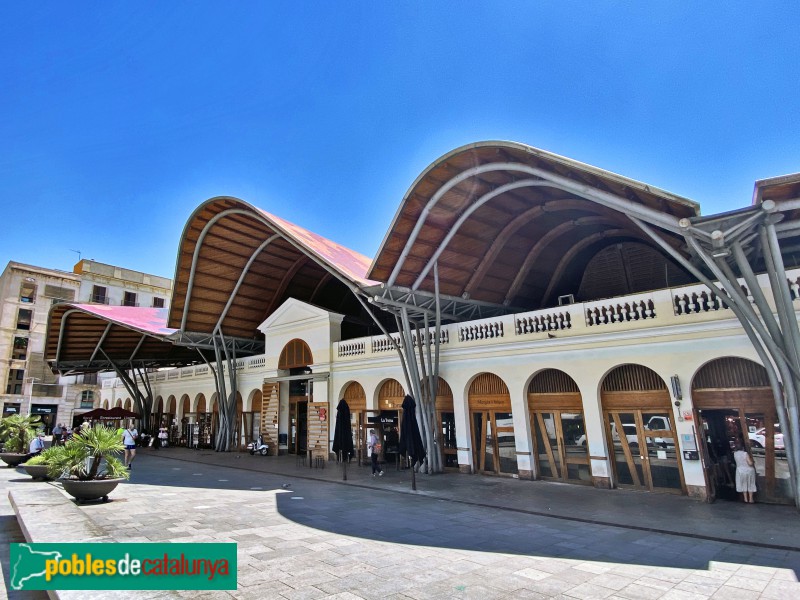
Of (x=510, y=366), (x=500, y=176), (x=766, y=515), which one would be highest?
(x=500, y=176)

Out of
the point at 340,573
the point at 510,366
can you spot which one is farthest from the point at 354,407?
the point at 340,573

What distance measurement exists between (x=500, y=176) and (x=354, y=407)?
12446 mm

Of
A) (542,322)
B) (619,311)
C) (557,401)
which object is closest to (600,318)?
(619,311)

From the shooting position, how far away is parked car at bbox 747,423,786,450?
36.4ft

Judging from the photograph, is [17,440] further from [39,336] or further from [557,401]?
[39,336]

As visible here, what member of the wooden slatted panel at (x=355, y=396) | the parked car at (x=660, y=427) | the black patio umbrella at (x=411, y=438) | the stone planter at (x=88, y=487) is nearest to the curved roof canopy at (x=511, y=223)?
the black patio umbrella at (x=411, y=438)

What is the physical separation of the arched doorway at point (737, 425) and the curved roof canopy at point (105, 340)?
91.9ft

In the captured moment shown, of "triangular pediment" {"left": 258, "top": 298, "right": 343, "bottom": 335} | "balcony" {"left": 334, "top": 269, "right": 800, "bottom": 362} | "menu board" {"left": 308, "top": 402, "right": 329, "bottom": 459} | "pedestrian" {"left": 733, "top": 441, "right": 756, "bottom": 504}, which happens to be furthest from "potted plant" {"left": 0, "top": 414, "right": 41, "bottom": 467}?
"pedestrian" {"left": 733, "top": 441, "right": 756, "bottom": 504}

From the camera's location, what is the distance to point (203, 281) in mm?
25938

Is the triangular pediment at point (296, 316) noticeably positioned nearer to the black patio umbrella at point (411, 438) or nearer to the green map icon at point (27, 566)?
the black patio umbrella at point (411, 438)

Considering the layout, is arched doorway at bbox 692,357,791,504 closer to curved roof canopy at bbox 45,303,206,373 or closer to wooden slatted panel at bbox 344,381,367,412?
wooden slatted panel at bbox 344,381,367,412

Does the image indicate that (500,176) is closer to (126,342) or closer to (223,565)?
(223,565)

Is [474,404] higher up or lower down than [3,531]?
higher up

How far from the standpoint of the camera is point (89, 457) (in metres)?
11.3
